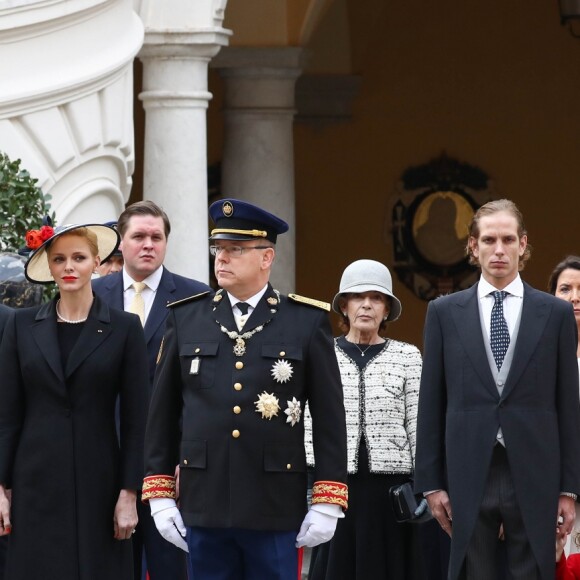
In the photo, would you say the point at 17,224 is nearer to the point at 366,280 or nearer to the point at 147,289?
the point at 147,289

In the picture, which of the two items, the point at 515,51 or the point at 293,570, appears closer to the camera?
the point at 293,570

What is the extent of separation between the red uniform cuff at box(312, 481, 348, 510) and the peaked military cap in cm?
75

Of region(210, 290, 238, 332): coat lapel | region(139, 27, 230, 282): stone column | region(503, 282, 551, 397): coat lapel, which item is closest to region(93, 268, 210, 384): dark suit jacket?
region(210, 290, 238, 332): coat lapel

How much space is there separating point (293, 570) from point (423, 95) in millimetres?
11997

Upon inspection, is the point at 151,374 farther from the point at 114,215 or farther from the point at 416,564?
the point at 114,215

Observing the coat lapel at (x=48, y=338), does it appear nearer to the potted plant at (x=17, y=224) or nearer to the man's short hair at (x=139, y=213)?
the potted plant at (x=17, y=224)

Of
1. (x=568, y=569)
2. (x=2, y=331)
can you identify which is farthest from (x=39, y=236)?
(x=568, y=569)

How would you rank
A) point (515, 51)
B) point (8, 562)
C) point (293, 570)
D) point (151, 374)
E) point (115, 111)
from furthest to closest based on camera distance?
point (515, 51), point (115, 111), point (151, 374), point (8, 562), point (293, 570)

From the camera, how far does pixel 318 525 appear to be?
576cm

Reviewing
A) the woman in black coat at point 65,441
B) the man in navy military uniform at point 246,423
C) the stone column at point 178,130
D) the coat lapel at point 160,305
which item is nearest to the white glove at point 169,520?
the man in navy military uniform at point 246,423

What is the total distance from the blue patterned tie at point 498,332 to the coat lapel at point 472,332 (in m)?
0.04

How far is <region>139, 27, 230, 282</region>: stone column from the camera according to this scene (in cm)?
1119

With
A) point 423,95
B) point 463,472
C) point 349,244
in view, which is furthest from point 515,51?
point 463,472

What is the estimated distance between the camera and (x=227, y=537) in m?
5.82
